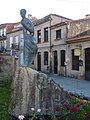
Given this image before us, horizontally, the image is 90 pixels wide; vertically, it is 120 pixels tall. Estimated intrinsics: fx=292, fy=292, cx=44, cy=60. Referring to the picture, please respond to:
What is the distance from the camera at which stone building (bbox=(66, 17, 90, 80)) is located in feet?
82.7

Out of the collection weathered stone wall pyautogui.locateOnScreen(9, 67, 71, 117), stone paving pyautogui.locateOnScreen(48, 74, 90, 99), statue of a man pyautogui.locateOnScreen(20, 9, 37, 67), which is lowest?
stone paving pyautogui.locateOnScreen(48, 74, 90, 99)

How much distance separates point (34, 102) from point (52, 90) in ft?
A: 1.67

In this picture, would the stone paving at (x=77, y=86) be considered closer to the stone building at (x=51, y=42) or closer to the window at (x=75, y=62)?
the window at (x=75, y=62)

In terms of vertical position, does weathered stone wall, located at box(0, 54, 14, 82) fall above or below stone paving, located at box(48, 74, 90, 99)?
above

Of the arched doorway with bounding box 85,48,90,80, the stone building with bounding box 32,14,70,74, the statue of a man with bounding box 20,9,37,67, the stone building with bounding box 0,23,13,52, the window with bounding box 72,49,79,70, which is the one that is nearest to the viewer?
the statue of a man with bounding box 20,9,37,67

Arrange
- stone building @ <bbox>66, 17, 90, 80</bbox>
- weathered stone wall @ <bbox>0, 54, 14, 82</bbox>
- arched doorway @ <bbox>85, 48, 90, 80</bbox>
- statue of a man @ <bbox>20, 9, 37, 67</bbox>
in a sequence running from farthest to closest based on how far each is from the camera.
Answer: stone building @ <bbox>66, 17, 90, 80</bbox>, arched doorway @ <bbox>85, 48, 90, 80</bbox>, weathered stone wall @ <bbox>0, 54, 14, 82</bbox>, statue of a man @ <bbox>20, 9, 37, 67</bbox>

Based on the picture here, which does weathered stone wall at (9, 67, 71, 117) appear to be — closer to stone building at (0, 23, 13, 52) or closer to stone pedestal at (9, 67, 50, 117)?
stone pedestal at (9, 67, 50, 117)

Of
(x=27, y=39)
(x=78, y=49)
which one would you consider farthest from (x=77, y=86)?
(x=27, y=39)

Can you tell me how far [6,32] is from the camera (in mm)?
49219

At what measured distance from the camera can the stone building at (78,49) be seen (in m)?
25.2

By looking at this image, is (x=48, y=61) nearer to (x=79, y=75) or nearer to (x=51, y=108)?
(x=79, y=75)

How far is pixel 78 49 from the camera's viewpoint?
2631 centimetres

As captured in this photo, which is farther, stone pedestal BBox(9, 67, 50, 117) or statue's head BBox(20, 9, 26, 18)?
statue's head BBox(20, 9, 26, 18)

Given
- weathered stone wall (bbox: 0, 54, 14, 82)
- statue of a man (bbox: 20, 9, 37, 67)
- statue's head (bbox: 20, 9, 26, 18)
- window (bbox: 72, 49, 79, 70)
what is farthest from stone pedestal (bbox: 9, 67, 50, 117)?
window (bbox: 72, 49, 79, 70)
